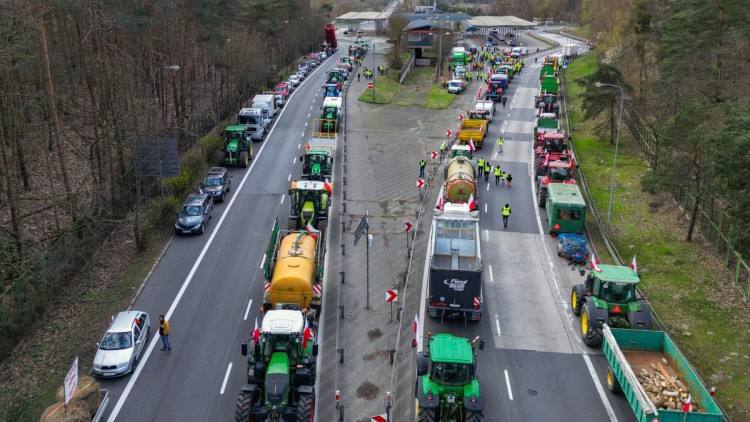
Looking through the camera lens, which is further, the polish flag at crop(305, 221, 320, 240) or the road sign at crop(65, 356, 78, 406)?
the polish flag at crop(305, 221, 320, 240)

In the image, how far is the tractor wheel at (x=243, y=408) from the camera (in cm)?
1847

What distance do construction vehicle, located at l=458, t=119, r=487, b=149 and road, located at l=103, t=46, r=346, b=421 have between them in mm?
14994

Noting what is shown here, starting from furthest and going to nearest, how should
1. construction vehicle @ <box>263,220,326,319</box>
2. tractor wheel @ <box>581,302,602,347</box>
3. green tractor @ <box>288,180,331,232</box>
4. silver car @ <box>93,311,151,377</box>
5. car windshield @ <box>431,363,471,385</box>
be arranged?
1. green tractor @ <box>288,180,331,232</box>
2. construction vehicle @ <box>263,220,326,319</box>
3. tractor wheel @ <box>581,302,602,347</box>
4. silver car @ <box>93,311,151,377</box>
5. car windshield @ <box>431,363,471,385</box>

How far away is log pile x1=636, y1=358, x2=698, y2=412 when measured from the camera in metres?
18.6

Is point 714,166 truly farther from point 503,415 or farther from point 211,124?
point 211,124

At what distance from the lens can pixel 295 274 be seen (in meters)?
24.6

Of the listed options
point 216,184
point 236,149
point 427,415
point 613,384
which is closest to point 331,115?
point 236,149

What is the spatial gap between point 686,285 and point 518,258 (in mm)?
7837

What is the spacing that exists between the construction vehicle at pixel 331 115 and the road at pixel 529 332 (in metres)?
19.5

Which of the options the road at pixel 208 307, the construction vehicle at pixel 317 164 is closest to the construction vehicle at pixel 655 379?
the road at pixel 208 307

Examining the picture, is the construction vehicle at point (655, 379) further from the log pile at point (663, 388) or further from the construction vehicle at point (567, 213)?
the construction vehicle at point (567, 213)

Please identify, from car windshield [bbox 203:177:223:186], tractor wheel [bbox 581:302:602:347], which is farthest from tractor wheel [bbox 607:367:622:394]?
car windshield [bbox 203:177:223:186]

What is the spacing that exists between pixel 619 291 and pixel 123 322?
18324 mm

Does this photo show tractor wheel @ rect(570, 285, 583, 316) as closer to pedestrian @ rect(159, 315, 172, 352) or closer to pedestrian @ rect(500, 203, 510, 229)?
pedestrian @ rect(500, 203, 510, 229)
